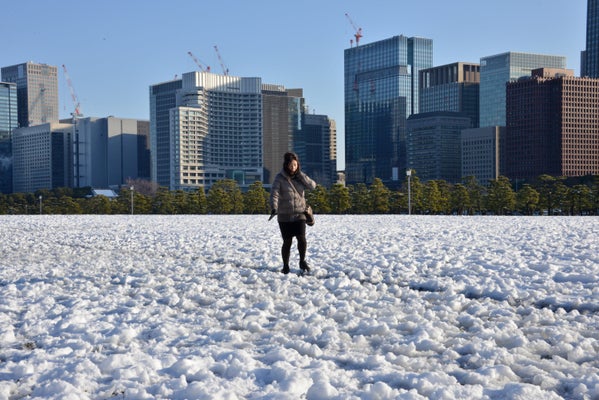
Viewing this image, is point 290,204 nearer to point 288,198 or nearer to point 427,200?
point 288,198

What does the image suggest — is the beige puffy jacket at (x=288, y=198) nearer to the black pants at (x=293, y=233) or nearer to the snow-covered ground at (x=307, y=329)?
the black pants at (x=293, y=233)

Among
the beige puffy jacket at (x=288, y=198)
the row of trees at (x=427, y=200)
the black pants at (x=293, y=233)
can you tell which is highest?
the beige puffy jacket at (x=288, y=198)

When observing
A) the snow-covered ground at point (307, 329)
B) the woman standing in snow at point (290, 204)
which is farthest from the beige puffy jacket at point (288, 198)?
the snow-covered ground at point (307, 329)

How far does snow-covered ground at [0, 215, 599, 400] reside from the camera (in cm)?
535

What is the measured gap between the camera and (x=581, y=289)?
941 centimetres

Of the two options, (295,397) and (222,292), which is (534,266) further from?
(295,397)

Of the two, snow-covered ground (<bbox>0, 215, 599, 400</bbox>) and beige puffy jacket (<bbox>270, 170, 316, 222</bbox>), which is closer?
snow-covered ground (<bbox>0, 215, 599, 400</bbox>)

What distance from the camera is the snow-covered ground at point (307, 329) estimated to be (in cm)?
535

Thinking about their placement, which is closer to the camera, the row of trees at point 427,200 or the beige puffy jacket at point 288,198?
the beige puffy jacket at point 288,198

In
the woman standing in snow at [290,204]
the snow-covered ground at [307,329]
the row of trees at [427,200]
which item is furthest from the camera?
the row of trees at [427,200]

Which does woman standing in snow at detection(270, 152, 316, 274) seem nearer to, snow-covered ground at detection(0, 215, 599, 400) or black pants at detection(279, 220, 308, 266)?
black pants at detection(279, 220, 308, 266)

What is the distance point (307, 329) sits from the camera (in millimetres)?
7207

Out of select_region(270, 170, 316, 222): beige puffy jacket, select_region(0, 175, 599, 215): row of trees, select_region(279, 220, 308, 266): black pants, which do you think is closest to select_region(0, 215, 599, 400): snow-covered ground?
select_region(279, 220, 308, 266): black pants

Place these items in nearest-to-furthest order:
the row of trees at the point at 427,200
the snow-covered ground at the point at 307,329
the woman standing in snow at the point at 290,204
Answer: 1. the snow-covered ground at the point at 307,329
2. the woman standing in snow at the point at 290,204
3. the row of trees at the point at 427,200
